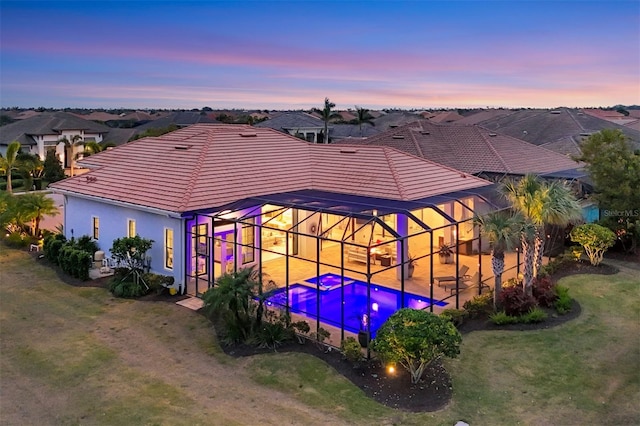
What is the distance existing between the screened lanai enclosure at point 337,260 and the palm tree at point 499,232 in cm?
127

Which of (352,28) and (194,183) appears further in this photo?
(352,28)

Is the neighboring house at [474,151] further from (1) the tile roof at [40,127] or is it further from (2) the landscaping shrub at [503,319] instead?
(1) the tile roof at [40,127]

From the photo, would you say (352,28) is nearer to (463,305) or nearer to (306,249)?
(306,249)

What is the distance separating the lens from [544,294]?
61.1ft

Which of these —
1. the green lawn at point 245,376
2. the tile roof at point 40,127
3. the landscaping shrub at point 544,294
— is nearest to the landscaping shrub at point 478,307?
the green lawn at point 245,376

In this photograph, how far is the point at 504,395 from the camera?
495 inches

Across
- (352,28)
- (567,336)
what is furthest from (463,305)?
(352,28)

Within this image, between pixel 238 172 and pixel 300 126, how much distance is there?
5041cm

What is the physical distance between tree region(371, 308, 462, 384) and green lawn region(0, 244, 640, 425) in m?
1.10

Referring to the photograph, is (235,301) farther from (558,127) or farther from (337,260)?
(558,127)

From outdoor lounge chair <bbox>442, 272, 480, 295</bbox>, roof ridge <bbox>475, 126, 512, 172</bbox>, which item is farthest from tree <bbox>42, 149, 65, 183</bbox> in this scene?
outdoor lounge chair <bbox>442, 272, 480, 295</bbox>

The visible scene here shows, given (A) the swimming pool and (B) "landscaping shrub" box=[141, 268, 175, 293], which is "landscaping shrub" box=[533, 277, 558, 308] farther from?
(B) "landscaping shrub" box=[141, 268, 175, 293]

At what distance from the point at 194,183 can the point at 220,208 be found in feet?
5.83

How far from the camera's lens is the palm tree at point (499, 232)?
55.6 ft
